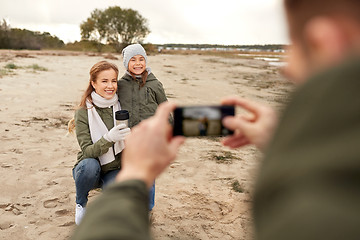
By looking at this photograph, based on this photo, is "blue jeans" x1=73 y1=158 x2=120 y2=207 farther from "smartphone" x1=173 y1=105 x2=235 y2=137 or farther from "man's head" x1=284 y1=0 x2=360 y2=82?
"man's head" x1=284 y1=0 x2=360 y2=82

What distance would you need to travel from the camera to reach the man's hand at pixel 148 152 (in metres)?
0.78

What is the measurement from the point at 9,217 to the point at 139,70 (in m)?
1.85

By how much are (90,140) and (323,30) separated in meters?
2.51

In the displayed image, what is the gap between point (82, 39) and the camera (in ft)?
132

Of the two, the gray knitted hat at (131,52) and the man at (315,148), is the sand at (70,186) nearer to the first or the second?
the man at (315,148)

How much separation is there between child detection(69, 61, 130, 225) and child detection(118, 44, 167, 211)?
0.43 ft

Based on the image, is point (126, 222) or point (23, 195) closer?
point (126, 222)

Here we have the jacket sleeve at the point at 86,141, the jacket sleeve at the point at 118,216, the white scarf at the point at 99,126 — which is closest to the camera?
the jacket sleeve at the point at 118,216

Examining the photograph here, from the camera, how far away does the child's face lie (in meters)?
3.10

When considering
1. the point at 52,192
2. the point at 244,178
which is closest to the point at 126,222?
the point at 52,192

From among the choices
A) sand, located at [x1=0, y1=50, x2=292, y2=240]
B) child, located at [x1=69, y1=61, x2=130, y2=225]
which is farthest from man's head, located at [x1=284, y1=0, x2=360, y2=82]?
child, located at [x1=69, y1=61, x2=130, y2=225]

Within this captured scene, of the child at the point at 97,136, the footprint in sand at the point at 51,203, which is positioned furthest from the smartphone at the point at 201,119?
the footprint in sand at the point at 51,203

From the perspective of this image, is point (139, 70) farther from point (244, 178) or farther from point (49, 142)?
point (49, 142)

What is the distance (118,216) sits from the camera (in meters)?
0.62
